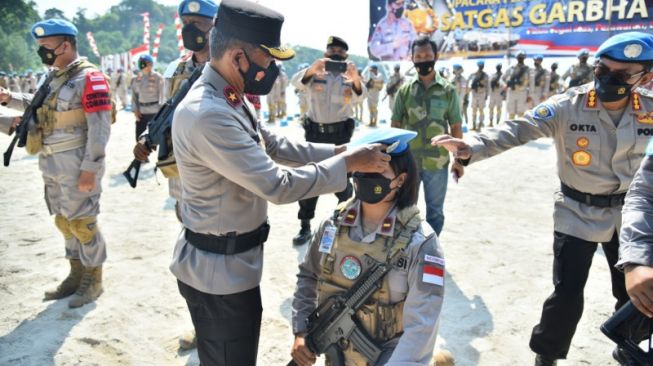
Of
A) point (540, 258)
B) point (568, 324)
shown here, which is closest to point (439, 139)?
point (568, 324)

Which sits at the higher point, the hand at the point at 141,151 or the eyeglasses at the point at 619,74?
the eyeglasses at the point at 619,74

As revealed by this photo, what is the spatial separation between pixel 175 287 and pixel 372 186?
9.30ft

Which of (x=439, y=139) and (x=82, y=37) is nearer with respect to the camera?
(x=439, y=139)

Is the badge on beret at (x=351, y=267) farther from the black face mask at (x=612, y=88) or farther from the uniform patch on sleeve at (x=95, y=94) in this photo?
the uniform patch on sleeve at (x=95, y=94)

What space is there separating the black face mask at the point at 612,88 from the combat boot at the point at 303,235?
349 centimetres

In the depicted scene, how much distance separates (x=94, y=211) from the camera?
4.06 metres

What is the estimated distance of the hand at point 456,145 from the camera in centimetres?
295

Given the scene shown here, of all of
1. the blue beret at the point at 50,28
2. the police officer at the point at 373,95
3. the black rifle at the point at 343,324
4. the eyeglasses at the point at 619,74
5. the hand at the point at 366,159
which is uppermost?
the blue beret at the point at 50,28

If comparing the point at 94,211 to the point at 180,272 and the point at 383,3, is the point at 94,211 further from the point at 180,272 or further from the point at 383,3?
the point at 383,3

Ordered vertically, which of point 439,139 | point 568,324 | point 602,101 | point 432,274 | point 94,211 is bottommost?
point 568,324

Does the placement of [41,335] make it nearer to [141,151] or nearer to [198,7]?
[141,151]

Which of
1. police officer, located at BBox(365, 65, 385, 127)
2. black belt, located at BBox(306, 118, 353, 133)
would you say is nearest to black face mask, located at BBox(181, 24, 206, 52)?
black belt, located at BBox(306, 118, 353, 133)

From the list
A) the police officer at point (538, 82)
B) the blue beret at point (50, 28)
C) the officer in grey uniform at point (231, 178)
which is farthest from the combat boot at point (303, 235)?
the police officer at point (538, 82)

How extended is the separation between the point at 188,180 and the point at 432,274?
1.19 m
